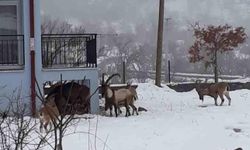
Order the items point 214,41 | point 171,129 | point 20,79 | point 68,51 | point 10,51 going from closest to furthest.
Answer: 1. point 171,129
2. point 20,79
3. point 10,51
4. point 68,51
5. point 214,41

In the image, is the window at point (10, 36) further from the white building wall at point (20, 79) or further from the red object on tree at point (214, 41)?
the red object on tree at point (214, 41)

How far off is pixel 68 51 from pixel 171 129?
5.72 meters

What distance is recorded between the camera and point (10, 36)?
15500 mm

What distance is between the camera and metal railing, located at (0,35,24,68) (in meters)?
15.6

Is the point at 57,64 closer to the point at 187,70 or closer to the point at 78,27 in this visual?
the point at 78,27

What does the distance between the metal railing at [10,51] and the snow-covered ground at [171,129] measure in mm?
2827

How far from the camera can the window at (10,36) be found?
15.6 m

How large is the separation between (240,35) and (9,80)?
1263 cm

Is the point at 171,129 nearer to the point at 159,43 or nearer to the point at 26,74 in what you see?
the point at 26,74

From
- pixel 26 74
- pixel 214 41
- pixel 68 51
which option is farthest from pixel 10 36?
pixel 214 41

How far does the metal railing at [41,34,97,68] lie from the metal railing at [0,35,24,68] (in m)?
0.79

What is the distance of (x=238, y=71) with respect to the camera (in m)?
36.4

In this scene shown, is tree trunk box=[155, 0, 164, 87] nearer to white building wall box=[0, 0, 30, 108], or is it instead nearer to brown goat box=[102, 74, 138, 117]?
brown goat box=[102, 74, 138, 117]

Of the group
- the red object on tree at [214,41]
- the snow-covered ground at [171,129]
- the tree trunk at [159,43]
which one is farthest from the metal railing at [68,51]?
the red object on tree at [214,41]
